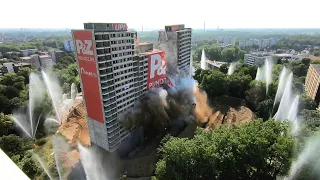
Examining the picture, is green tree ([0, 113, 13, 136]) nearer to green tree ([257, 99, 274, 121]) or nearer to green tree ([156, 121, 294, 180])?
green tree ([156, 121, 294, 180])

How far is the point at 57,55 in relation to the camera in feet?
319

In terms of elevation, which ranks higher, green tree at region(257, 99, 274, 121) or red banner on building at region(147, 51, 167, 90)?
red banner on building at region(147, 51, 167, 90)

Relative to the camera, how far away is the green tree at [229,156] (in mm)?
19172

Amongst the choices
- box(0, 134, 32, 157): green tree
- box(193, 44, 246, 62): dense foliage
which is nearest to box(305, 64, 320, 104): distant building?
box(0, 134, 32, 157): green tree

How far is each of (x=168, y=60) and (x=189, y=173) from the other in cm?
2930

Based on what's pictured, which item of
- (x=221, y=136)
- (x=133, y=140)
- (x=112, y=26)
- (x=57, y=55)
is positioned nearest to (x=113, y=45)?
(x=112, y=26)

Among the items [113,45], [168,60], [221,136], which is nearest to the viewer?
[221,136]

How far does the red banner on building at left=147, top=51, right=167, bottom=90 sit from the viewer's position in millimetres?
32719

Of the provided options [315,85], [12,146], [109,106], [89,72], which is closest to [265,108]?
[315,85]

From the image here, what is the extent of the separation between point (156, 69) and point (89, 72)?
40.1 feet

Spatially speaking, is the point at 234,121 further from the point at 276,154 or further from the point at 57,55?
the point at 57,55

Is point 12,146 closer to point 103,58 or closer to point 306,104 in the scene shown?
point 103,58

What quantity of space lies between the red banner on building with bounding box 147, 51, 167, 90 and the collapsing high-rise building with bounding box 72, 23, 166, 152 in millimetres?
1437

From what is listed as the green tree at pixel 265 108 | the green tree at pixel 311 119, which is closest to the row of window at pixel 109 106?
the green tree at pixel 311 119
